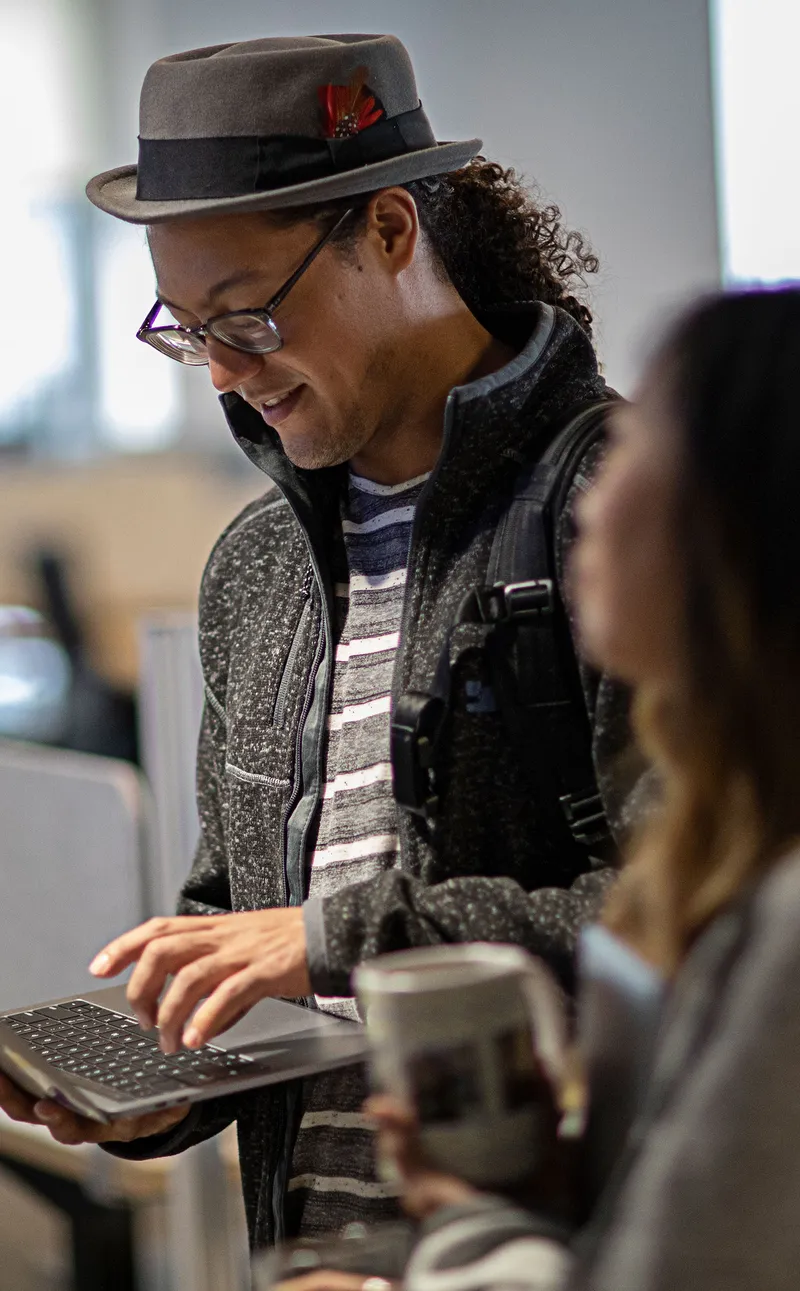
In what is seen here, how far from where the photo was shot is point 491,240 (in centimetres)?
137

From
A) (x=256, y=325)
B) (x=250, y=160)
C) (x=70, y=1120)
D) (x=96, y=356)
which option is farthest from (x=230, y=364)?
(x=96, y=356)

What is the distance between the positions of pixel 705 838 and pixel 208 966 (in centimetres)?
41

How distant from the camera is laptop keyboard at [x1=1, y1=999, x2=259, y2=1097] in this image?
1.01m

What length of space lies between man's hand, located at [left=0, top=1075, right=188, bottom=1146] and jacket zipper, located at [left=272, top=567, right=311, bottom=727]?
34 cm

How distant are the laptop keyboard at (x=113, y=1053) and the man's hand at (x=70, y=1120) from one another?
4cm

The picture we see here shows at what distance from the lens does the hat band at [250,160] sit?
46.3 inches

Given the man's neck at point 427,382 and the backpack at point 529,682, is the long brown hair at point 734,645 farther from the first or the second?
the man's neck at point 427,382

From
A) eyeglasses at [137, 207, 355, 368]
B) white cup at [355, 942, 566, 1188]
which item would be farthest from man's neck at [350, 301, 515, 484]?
white cup at [355, 942, 566, 1188]

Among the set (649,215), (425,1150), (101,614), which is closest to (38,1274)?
(649,215)

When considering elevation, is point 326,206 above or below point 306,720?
above

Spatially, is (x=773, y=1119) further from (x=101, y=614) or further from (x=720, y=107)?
(x=101, y=614)

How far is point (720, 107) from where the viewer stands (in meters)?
2.38

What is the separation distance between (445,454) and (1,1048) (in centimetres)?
56

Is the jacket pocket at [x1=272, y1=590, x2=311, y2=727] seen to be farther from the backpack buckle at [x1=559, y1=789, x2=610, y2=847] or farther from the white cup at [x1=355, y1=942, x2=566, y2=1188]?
the white cup at [x1=355, y1=942, x2=566, y2=1188]
